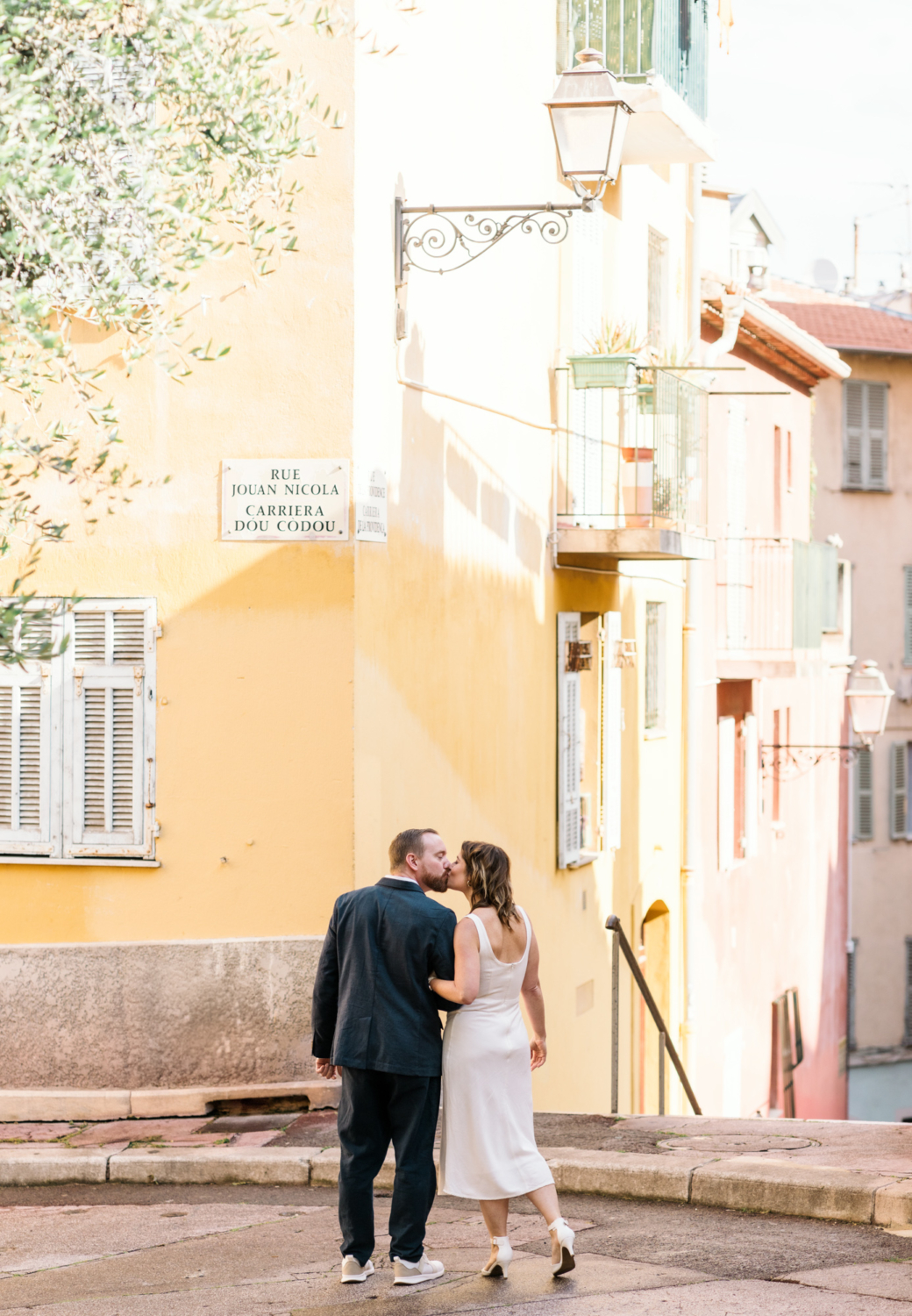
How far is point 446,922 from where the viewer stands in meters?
6.74

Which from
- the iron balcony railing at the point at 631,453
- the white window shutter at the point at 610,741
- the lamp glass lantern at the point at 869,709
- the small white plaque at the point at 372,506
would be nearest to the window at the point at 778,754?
the lamp glass lantern at the point at 869,709

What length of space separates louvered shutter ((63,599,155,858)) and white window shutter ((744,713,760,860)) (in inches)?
466

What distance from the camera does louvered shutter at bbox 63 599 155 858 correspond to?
9961 mm

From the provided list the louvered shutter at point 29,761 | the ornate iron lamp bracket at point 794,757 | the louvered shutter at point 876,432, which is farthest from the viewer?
the louvered shutter at point 876,432

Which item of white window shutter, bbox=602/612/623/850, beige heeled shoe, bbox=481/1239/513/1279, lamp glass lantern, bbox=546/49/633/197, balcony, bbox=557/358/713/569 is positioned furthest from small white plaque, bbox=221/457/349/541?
white window shutter, bbox=602/612/623/850

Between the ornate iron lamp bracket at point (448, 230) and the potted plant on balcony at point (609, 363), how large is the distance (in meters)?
1.67

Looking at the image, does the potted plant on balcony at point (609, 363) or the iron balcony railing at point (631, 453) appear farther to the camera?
the iron balcony railing at point (631, 453)

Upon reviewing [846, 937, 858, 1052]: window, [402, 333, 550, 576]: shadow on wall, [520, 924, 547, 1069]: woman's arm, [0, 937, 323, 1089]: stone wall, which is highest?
[402, 333, 550, 576]: shadow on wall

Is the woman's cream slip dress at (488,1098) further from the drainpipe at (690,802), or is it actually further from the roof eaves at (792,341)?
the roof eaves at (792,341)

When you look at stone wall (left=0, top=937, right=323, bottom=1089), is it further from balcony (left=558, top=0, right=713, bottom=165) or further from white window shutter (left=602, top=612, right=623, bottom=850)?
balcony (left=558, top=0, right=713, bottom=165)

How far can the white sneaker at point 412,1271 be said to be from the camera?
6551 millimetres

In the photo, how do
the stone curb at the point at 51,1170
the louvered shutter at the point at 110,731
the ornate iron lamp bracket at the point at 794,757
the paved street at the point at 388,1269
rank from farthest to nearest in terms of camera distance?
the ornate iron lamp bracket at the point at 794,757 < the louvered shutter at the point at 110,731 < the stone curb at the point at 51,1170 < the paved street at the point at 388,1269

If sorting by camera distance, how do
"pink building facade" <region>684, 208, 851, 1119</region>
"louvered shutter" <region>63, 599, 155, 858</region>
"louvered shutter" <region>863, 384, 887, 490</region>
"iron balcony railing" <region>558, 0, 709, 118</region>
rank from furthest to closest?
1. "louvered shutter" <region>863, 384, 887, 490</region>
2. "pink building facade" <region>684, 208, 851, 1119</region>
3. "iron balcony railing" <region>558, 0, 709, 118</region>
4. "louvered shutter" <region>63, 599, 155, 858</region>

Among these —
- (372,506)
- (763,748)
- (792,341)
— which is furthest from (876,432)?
(372,506)
